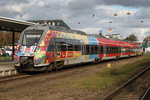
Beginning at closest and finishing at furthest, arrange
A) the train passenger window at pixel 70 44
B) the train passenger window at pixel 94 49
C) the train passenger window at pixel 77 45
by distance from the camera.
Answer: the train passenger window at pixel 70 44 < the train passenger window at pixel 77 45 < the train passenger window at pixel 94 49

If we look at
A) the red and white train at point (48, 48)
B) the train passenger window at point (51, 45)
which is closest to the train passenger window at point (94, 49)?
the red and white train at point (48, 48)

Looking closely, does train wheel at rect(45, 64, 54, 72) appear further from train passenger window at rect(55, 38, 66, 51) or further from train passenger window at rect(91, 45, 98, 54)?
train passenger window at rect(91, 45, 98, 54)

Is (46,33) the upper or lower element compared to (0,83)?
upper

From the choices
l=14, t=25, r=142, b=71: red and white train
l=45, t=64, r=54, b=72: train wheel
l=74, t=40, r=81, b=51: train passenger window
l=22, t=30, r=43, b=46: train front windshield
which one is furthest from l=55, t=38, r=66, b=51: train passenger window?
l=74, t=40, r=81, b=51: train passenger window

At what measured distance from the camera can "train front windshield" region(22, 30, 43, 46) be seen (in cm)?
1528

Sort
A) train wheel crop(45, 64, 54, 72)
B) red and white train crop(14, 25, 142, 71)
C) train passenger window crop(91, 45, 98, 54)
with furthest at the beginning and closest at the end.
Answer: train passenger window crop(91, 45, 98, 54) < train wheel crop(45, 64, 54, 72) < red and white train crop(14, 25, 142, 71)

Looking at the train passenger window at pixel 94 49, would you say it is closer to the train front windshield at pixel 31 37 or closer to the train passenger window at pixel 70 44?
the train passenger window at pixel 70 44

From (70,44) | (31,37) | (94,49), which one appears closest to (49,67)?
(31,37)

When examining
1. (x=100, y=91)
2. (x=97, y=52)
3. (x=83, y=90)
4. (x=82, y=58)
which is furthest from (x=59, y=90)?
(x=97, y=52)

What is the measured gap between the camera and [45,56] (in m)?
15.2

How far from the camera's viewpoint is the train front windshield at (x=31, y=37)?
1528cm

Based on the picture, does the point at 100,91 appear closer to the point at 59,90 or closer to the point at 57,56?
the point at 59,90

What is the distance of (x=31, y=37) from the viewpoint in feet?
51.2

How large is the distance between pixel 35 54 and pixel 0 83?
141 inches
